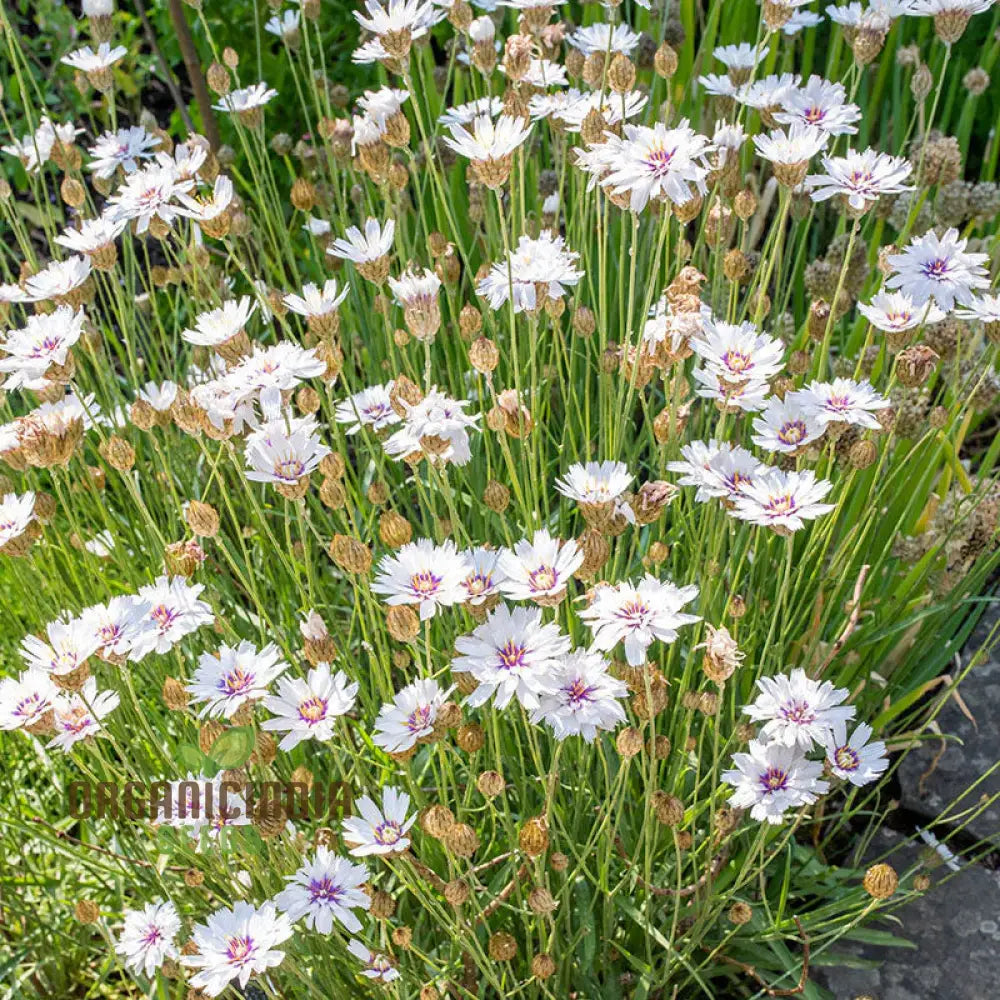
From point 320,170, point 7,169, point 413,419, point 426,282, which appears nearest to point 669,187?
point 426,282

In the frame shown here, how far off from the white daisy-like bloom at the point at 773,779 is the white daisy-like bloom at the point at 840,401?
49 centimetres

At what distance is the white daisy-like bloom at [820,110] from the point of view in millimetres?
2055

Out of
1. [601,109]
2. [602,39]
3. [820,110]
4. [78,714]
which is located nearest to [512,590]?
[78,714]

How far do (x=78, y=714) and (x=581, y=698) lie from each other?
2.37ft

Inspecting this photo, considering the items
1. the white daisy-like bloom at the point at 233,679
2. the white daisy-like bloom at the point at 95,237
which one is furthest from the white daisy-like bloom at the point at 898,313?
the white daisy-like bloom at the point at 95,237

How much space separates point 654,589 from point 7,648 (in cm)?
158

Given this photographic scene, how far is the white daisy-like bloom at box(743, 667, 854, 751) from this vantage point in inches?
64.2

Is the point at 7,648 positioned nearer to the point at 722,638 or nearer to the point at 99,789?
the point at 99,789

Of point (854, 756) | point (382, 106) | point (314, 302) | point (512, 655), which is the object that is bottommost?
point (854, 756)

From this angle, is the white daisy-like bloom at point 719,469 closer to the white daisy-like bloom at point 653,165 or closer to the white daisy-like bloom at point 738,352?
the white daisy-like bloom at point 738,352

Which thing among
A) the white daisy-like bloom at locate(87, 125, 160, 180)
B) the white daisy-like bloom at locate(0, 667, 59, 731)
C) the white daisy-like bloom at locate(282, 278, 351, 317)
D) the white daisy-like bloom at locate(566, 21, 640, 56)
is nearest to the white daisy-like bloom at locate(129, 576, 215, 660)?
the white daisy-like bloom at locate(0, 667, 59, 731)

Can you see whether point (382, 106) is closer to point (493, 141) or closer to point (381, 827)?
Answer: point (493, 141)

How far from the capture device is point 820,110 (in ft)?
6.97

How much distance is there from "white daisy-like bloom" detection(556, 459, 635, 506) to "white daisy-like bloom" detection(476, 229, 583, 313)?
0.92 ft
